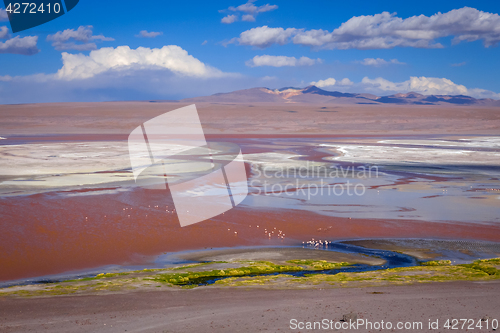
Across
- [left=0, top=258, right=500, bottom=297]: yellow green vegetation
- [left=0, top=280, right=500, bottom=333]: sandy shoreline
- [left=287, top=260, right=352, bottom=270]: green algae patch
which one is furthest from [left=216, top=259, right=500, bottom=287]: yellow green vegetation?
[left=287, top=260, right=352, bottom=270]: green algae patch

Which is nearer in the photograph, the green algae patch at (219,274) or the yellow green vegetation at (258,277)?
the yellow green vegetation at (258,277)

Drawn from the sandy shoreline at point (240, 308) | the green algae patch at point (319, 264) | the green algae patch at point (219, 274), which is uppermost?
the sandy shoreline at point (240, 308)

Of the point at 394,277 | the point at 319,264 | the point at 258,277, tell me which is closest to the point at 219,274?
the point at 258,277

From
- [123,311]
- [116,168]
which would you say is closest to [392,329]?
[123,311]

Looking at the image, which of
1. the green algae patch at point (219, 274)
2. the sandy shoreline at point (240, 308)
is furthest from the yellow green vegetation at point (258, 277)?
the sandy shoreline at point (240, 308)

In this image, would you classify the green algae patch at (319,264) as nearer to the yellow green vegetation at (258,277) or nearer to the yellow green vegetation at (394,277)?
the yellow green vegetation at (258,277)

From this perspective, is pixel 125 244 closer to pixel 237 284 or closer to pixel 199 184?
pixel 237 284

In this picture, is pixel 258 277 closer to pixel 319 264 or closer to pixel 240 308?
pixel 319 264

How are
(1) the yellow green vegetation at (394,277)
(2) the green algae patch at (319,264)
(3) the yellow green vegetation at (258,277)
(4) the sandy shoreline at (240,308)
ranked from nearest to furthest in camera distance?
(4) the sandy shoreline at (240,308) → (3) the yellow green vegetation at (258,277) → (1) the yellow green vegetation at (394,277) → (2) the green algae patch at (319,264)

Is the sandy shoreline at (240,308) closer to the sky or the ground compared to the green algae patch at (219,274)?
closer to the sky
